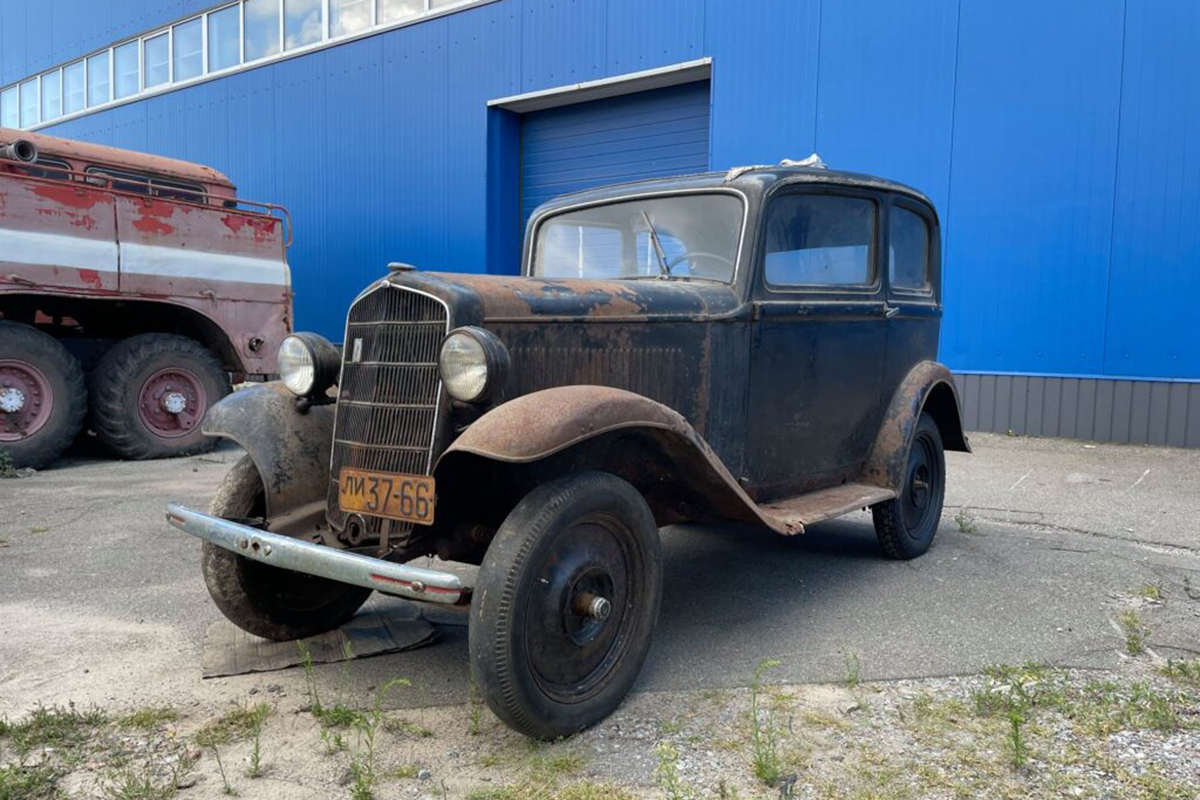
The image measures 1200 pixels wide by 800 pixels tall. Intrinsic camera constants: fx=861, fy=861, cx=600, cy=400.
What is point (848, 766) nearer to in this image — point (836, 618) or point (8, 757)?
point (836, 618)

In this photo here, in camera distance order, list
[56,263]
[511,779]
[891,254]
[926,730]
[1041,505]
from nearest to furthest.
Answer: [511,779] → [926,730] → [891,254] → [1041,505] → [56,263]

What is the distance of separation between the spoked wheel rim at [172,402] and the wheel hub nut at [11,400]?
0.91 meters

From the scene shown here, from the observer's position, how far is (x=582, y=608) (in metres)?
2.69

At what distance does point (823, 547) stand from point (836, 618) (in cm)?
123

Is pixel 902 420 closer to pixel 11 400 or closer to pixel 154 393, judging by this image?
Result: pixel 154 393

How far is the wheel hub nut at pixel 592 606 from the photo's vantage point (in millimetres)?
2666

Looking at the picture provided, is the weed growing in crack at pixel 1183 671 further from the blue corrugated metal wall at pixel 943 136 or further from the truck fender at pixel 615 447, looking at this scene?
the blue corrugated metal wall at pixel 943 136

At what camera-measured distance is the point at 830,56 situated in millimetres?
9094

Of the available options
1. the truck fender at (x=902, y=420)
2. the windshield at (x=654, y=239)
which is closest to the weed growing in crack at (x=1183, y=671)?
the truck fender at (x=902, y=420)

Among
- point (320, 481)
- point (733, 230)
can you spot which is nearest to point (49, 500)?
point (320, 481)

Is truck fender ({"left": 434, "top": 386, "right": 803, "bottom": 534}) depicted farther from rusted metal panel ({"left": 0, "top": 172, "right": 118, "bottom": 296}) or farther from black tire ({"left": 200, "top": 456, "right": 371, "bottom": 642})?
rusted metal panel ({"left": 0, "top": 172, "right": 118, "bottom": 296})

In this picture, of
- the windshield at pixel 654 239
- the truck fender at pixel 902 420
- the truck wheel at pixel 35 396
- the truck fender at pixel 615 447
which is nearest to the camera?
the truck fender at pixel 615 447

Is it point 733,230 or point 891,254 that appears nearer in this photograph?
point 733,230

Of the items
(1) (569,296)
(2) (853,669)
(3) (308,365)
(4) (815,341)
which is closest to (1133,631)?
(2) (853,669)
